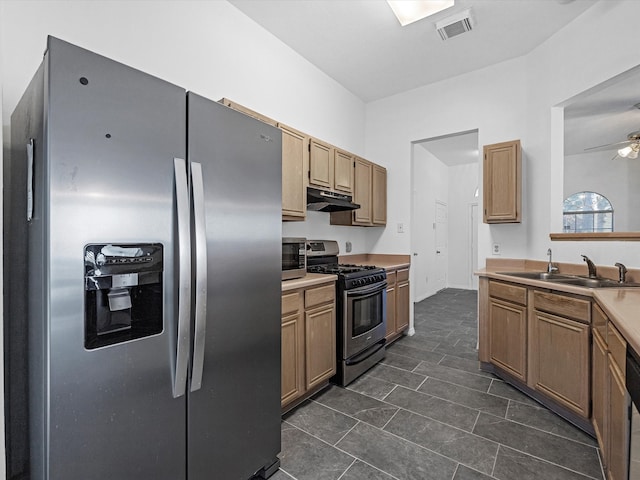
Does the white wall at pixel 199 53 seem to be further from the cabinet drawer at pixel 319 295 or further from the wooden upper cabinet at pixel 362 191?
the cabinet drawer at pixel 319 295

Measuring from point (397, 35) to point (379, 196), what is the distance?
5.82 feet

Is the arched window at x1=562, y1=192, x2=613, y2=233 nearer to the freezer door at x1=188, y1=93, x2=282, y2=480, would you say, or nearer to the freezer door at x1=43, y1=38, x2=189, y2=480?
the freezer door at x1=188, y1=93, x2=282, y2=480

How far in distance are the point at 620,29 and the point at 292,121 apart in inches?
107

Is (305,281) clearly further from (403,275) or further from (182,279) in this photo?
(403,275)

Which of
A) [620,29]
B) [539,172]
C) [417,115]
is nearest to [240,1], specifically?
[417,115]

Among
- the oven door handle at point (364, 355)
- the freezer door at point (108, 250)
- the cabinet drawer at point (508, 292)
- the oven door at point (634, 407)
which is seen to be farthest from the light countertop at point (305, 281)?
the oven door at point (634, 407)

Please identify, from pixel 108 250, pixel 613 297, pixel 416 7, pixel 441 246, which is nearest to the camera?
pixel 108 250

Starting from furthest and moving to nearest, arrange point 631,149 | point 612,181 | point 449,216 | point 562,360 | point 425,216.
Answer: point 449,216 < point 612,181 < point 425,216 < point 631,149 < point 562,360

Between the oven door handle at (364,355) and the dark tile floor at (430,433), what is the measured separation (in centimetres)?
17

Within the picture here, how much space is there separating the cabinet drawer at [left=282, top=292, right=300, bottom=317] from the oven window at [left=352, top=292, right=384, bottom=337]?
702 millimetres

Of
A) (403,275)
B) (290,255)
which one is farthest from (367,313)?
(403,275)

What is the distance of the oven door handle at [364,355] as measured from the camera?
277 centimetres

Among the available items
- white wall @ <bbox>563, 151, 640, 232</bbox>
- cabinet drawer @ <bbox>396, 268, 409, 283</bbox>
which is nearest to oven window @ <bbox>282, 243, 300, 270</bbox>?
cabinet drawer @ <bbox>396, 268, 409, 283</bbox>

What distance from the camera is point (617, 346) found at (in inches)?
55.4
